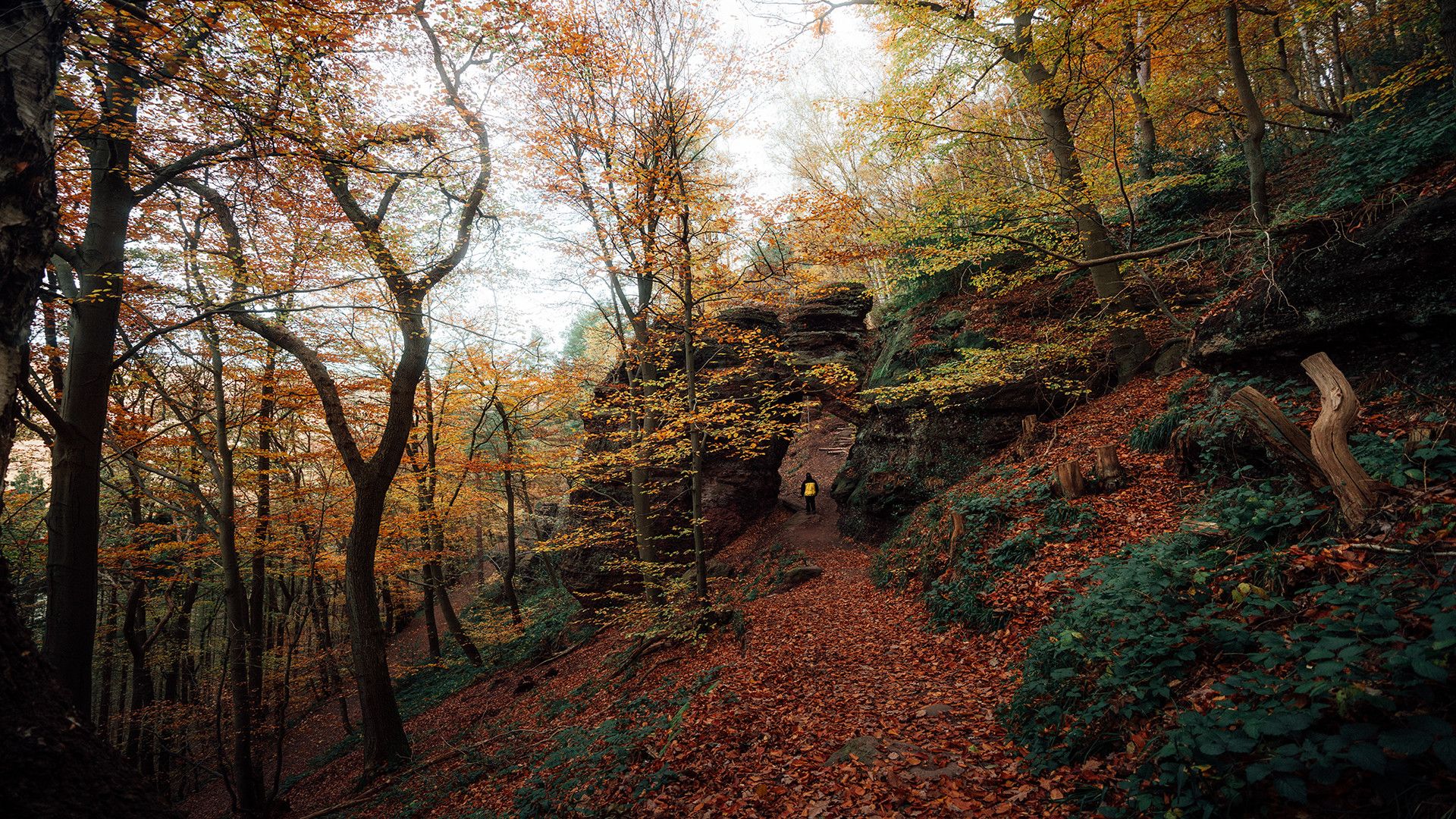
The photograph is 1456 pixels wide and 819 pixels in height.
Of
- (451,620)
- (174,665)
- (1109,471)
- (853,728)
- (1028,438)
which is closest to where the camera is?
(853,728)

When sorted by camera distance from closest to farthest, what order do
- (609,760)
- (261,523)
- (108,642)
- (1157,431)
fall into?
1. (609,760)
2. (1157,431)
3. (261,523)
4. (108,642)

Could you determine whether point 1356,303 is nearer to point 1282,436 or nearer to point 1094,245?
point 1282,436

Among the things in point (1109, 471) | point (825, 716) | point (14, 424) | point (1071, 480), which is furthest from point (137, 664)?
point (1109, 471)

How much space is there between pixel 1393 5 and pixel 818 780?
19.7 metres

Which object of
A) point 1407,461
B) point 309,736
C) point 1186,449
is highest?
point 1186,449

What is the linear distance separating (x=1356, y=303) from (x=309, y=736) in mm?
25055

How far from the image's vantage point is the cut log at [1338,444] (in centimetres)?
358

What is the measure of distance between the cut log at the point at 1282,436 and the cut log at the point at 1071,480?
236 cm

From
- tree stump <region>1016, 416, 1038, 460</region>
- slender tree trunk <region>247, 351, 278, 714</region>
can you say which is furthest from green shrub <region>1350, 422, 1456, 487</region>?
slender tree trunk <region>247, 351, 278, 714</region>

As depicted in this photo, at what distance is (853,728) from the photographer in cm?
477

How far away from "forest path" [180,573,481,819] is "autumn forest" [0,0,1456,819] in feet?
0.99

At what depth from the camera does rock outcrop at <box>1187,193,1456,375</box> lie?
4.47 m

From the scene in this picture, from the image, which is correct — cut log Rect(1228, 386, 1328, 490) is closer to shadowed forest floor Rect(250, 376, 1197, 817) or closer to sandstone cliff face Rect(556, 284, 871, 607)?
shadowed forest floor Rect(250, 376, 1197, 817)

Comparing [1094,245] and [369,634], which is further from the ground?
[1094,245]
